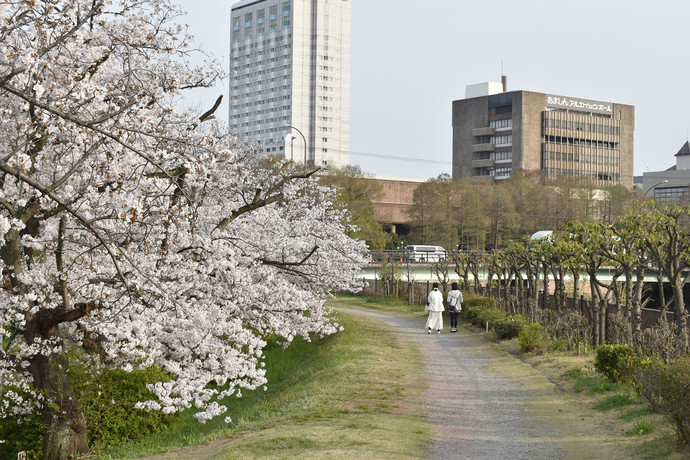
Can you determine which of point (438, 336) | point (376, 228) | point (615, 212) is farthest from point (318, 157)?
point (438, 336)

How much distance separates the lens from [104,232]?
10.4 m

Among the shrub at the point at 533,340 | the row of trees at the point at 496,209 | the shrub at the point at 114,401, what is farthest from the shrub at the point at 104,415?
the row of trees at the point at 496,209

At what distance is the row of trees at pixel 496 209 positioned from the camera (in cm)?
7300

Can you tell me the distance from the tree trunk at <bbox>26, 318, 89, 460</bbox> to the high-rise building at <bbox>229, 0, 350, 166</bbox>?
140 m

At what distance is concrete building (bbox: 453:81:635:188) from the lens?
131000 millimetres

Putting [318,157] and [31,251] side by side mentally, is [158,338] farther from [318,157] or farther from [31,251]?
[318,157]

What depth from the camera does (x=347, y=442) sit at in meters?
10.6

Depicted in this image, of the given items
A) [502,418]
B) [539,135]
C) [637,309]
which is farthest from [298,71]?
[502,418]

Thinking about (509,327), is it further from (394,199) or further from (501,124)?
(501,124)

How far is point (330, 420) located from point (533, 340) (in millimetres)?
9013

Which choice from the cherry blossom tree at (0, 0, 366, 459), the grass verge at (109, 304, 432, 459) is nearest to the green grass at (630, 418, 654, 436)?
the grass verge at (109, 304, 432, 459)

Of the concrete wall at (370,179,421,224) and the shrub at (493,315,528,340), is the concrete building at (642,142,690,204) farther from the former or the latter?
the shrub at (493,315,528,340)

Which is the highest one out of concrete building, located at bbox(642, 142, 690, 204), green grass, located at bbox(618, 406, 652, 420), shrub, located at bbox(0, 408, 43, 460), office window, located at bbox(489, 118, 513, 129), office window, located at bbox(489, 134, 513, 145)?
office window, located at bbox(489, 118, 513, 129)

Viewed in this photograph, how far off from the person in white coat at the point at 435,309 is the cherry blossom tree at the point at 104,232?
33.7 feet
